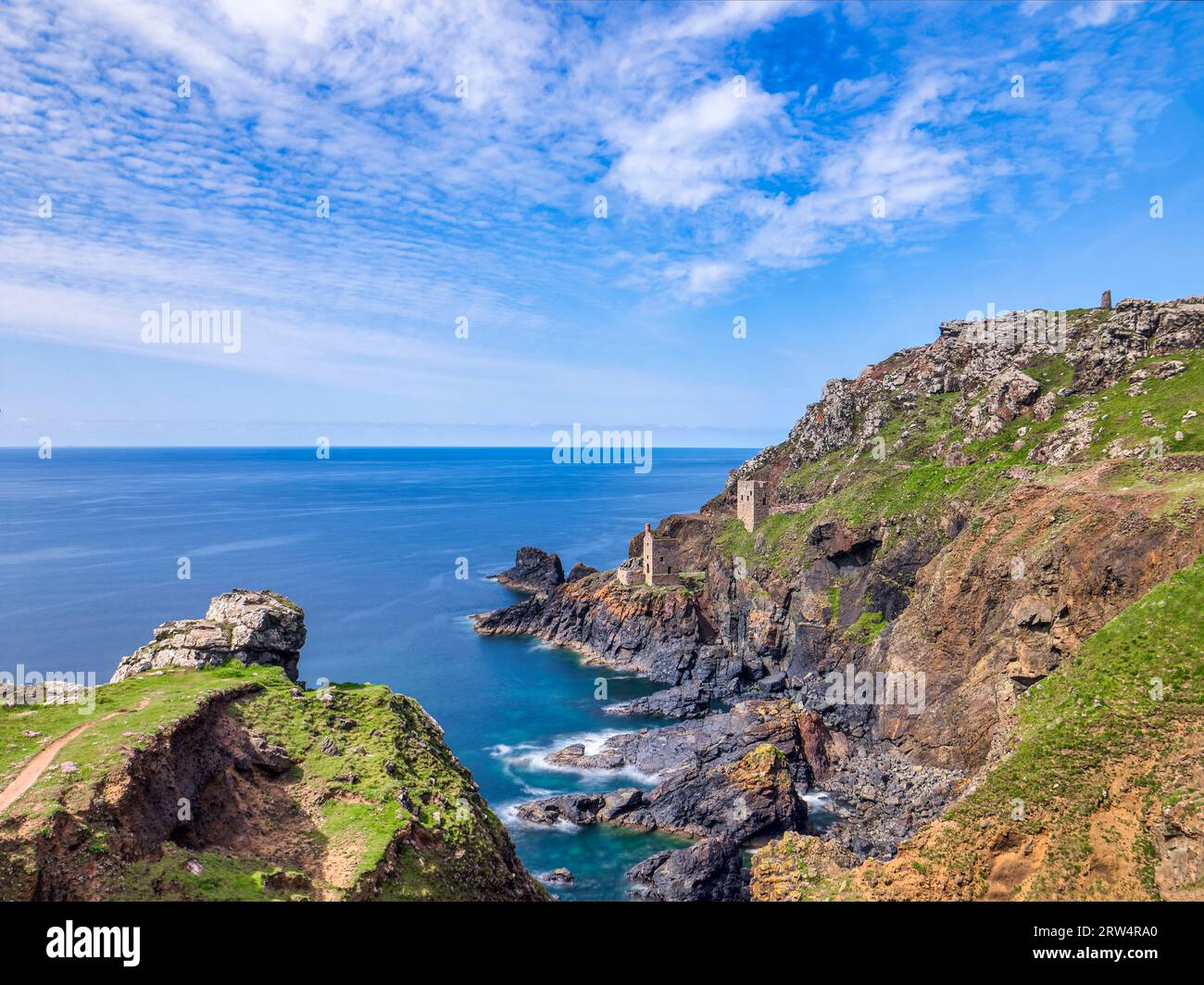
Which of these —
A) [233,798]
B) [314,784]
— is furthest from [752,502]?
[233,798]

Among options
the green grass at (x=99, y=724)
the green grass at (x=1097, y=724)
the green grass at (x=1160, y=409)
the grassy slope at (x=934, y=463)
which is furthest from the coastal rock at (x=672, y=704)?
the green grass at (x=99, y=724)

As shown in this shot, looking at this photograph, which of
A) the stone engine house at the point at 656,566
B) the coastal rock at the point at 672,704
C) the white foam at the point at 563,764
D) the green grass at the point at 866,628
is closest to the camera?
the white foam at the point at 563,764

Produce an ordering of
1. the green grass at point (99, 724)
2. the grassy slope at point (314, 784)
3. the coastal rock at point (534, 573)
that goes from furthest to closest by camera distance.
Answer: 1. the coastal rock at point (534, 573)
2. the green grass at point (99, 724)
3. the grassy slope at point (314, 784)

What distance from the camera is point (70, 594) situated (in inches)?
4427

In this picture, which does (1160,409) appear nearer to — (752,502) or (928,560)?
(928,560)

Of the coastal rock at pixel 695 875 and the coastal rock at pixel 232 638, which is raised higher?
the coastal rock at pixel 232 638

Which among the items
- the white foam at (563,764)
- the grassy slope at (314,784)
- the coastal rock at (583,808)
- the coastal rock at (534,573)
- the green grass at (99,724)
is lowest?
the white foam at (563,764)

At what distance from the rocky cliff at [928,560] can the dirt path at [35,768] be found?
38.1 metres

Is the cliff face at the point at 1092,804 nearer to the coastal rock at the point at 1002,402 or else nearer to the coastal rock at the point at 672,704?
the coastal rock at the point at 672,704

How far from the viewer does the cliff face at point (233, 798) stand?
1778cm
